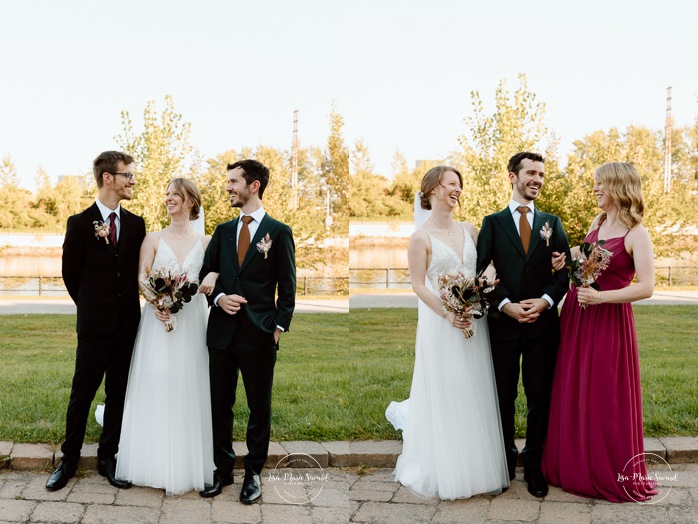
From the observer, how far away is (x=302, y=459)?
5.64 metres

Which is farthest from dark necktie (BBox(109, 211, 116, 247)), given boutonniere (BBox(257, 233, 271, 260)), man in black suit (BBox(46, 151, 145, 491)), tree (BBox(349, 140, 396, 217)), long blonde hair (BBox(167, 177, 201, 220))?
tree (BBox(349, 140, 396, 217))

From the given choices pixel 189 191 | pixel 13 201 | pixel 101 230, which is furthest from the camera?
pixel 13 201

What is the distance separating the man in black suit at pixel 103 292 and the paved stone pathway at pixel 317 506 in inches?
10.4

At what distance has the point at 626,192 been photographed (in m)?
5.08

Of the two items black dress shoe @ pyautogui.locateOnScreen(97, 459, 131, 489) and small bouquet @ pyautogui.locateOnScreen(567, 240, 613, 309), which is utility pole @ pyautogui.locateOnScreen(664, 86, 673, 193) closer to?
small bouquet @ pyautogui.locateOnScreen(567, 240, 613, 309)

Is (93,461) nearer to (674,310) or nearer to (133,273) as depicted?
(133,273)

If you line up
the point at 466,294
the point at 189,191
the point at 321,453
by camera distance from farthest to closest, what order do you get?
the point at 321,453 < the point at 189,191 < the point at 466,294

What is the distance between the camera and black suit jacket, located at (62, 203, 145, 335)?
206 inches

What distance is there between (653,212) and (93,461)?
2362 cm

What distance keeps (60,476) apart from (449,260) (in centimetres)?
327

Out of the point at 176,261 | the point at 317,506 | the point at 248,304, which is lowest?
the point at 317,506

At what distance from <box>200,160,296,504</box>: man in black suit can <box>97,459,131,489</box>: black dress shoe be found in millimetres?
613

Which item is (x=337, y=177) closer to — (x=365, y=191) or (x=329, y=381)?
(x=365, y=191)

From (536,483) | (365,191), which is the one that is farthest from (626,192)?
(365,191)
